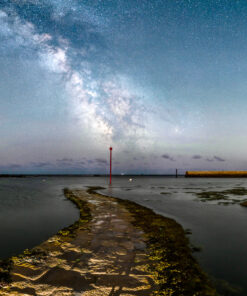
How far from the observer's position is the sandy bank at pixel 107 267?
176 inches

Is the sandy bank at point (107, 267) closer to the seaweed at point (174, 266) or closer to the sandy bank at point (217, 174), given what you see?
the seaweed at point (174, 266)

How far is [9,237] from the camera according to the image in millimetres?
10164

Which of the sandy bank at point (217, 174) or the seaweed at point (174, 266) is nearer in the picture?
the seaweed at point (174, 266)

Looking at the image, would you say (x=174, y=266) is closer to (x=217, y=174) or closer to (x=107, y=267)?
(x=107, y=267)

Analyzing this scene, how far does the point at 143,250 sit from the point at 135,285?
237cm

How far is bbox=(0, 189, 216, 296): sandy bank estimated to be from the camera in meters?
4.48

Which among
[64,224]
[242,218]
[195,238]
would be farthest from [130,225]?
[242,218]

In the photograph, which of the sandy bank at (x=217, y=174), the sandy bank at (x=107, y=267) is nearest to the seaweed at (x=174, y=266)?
the sandy bank at (x=107, y=267)

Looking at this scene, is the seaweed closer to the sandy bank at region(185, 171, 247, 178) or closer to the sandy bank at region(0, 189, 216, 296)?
the sandy bank at region(0, 189, 216, 296)

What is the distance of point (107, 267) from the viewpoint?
18.1 ft

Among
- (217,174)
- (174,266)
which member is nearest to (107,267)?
(174,266)

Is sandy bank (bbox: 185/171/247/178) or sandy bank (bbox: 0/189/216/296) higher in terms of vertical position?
sandy bank (bbox: 0/189/216/296)

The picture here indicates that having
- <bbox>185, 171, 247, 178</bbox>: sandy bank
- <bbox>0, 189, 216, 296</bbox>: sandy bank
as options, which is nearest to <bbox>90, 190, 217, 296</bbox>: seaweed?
<bbox>0, 189, 216, 296</bbox>: sandy bank

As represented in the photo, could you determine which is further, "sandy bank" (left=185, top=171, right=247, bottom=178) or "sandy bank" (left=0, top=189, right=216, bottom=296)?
"sandy bank" (left=185, top=171, right=247, bottom=178)
